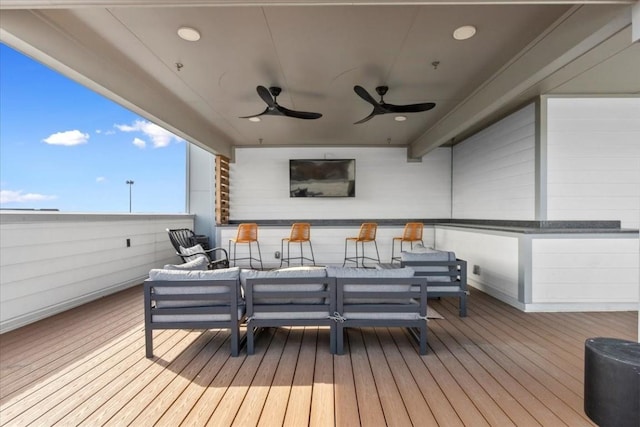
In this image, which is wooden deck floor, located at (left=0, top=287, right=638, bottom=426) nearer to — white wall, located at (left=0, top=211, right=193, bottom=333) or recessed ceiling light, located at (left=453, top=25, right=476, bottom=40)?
white wall, located at (left=0, top=211, right=193, bottom=333)

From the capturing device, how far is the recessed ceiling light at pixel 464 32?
95.3 inches

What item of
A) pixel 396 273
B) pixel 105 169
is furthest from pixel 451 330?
pixel 105 169

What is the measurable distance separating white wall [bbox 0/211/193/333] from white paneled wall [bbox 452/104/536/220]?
5.79 m

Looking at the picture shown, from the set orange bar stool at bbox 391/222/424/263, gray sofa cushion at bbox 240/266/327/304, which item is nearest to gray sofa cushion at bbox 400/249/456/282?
gray sofa cushion at bbox 240/266/327/304

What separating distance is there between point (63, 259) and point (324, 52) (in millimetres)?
3755

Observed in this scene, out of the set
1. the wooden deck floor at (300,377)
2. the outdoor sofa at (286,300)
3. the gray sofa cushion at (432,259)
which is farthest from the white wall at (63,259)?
the gray sofa cushion at (432,259)

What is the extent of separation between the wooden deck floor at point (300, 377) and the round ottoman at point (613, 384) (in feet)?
0.34

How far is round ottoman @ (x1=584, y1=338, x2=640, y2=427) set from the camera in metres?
1.48

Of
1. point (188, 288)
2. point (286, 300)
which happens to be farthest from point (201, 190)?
point (286, 300)

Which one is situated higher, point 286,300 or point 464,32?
point 464,32

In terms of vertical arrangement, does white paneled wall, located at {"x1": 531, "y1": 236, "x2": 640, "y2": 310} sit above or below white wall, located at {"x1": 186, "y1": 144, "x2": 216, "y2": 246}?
below

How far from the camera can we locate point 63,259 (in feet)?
11.3

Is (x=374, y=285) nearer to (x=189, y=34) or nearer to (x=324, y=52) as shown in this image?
(x=324, y=52)

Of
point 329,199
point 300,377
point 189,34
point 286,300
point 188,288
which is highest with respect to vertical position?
point 189,34
